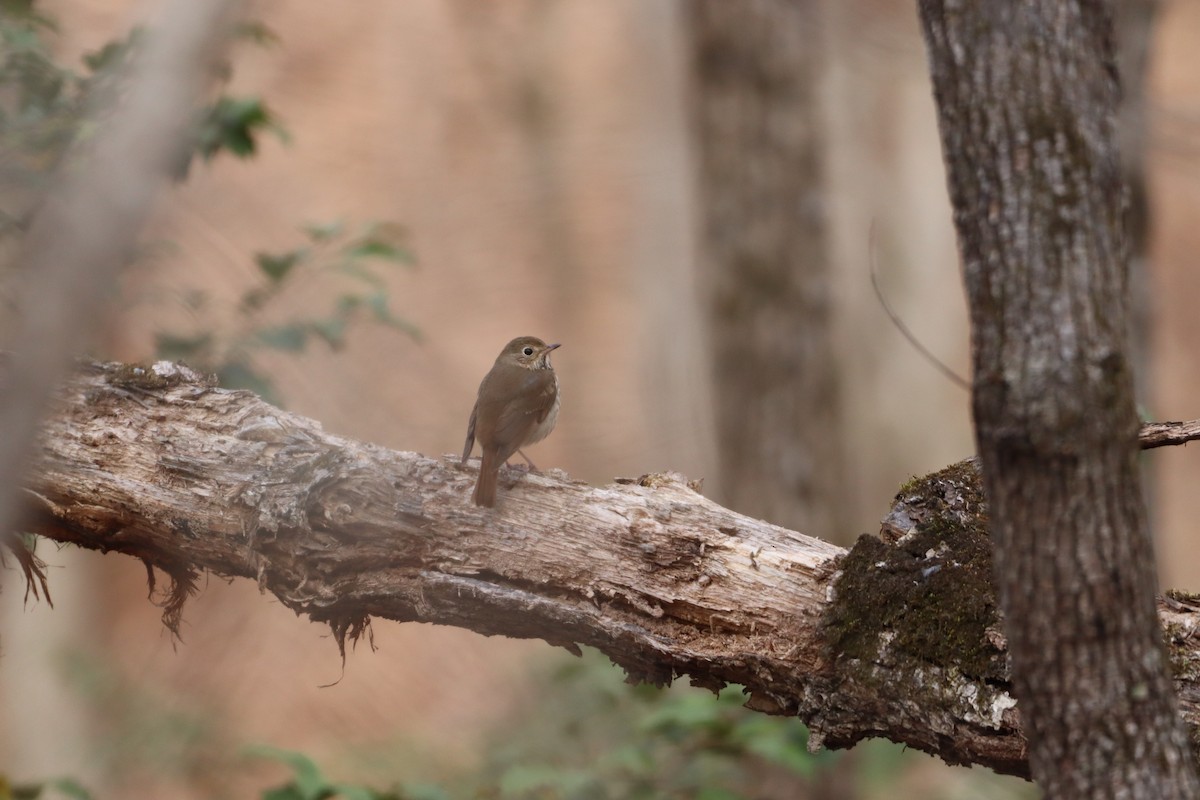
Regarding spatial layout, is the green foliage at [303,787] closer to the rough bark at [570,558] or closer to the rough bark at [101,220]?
the rough bark at [570,558]

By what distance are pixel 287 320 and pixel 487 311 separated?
4370 millimetres

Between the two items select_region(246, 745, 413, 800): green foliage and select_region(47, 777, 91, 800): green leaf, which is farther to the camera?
select_region(47, 777, 91, 800): green leaf

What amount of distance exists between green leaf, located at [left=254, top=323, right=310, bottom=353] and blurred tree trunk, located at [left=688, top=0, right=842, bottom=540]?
91.2 inches

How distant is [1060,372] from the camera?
1765 millimetres

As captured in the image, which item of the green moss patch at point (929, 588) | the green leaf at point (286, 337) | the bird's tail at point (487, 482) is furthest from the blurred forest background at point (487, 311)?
the green moss patch at point (929, 588)

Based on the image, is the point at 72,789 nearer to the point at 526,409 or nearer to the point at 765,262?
the point at 526,409

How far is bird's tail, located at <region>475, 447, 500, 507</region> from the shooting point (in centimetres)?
301

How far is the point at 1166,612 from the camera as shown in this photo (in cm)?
246

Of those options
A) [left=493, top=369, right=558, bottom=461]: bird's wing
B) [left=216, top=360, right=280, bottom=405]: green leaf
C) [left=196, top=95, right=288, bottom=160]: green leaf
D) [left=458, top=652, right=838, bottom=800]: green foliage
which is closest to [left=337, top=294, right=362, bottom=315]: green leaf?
[left=216, top=360, right=280, bottom=405]: green leaf

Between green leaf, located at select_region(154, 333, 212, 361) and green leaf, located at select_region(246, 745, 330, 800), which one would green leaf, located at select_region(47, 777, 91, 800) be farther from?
green leaf, located at select_region(154, 333, 212, 361)

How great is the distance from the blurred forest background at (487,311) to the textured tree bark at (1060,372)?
1227 mm

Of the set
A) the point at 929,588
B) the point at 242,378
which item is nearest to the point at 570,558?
the point at 929,588

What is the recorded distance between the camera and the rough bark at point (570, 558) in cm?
249

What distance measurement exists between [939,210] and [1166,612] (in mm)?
5930
